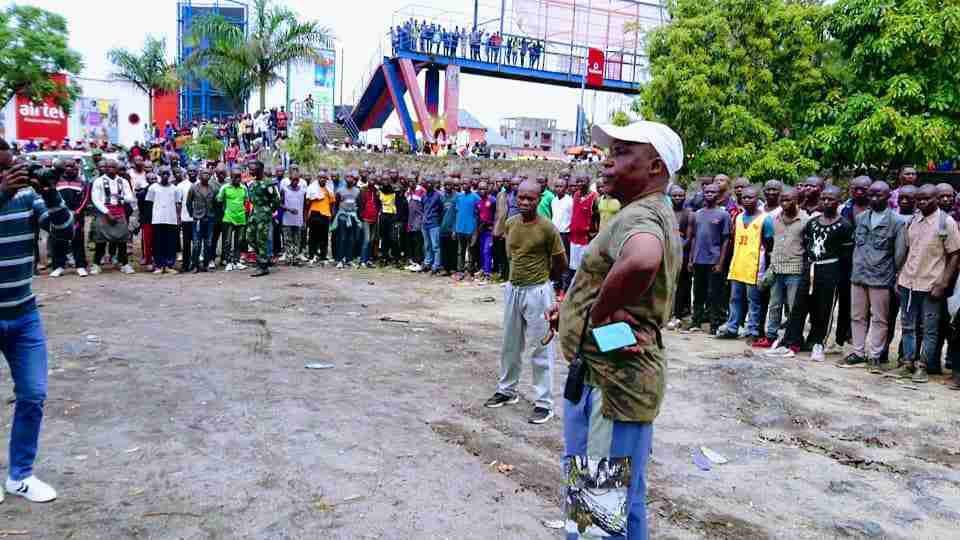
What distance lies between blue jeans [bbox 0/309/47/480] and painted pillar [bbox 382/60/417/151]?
88.6 ft

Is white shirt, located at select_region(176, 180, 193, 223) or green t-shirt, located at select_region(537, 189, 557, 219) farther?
white shirt, located at select_region(176, 180, 193, 223)

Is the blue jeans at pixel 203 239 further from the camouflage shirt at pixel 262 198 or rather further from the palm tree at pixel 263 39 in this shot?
the palm tree at pixel 263 39

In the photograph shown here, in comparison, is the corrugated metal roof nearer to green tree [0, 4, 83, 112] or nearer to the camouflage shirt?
green tree [0, 4, 83, 112]

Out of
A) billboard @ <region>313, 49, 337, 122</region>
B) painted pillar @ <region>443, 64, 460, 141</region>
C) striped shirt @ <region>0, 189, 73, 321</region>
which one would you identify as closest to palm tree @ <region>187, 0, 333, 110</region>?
billboard @ <region>313, 49, 337, 122</region>

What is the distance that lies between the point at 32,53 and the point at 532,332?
25800mm

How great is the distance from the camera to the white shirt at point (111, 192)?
12.6m

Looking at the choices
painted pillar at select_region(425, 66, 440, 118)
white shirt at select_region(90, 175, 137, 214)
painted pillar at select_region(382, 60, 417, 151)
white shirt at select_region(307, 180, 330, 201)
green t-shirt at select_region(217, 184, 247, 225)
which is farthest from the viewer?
painted pillar at select_region(425, 66, 440, 118)

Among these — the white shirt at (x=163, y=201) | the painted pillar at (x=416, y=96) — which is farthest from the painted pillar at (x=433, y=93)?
the white shirt at (x=163, y=201)

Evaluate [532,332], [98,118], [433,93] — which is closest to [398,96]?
[433,93]

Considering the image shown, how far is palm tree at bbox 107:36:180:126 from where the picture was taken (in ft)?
127

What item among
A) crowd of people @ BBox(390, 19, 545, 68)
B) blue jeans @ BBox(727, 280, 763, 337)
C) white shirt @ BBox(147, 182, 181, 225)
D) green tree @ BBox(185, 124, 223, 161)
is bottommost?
blue jeans @ BBox(727, 280, 763, 337)

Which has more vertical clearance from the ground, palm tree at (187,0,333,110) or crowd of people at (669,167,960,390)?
palm tree at (187,0,333,110)

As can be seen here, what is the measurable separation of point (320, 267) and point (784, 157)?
33.6 ft

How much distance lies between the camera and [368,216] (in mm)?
15117
